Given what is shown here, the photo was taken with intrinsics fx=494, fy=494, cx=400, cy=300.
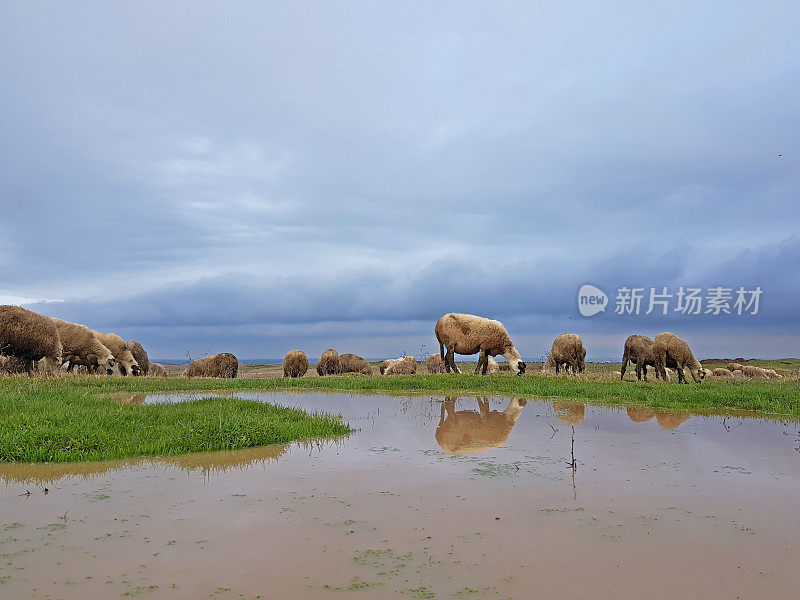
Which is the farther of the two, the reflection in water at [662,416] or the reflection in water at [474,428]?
the reflection in water at [662,416]

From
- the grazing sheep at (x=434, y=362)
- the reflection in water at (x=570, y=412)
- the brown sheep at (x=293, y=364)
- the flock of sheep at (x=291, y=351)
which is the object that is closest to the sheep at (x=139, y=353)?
the flock of sheep at (x=291, y=351)

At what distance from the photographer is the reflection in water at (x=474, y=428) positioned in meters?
8.20

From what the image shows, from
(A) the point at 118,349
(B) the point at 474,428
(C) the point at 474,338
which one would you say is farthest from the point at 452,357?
(A) the point at 118,349

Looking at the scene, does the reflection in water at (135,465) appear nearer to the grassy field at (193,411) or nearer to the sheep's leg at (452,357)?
the grassy field at (193,411)

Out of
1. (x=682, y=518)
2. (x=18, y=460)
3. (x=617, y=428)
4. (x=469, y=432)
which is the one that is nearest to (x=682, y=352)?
(x=617, y=428)

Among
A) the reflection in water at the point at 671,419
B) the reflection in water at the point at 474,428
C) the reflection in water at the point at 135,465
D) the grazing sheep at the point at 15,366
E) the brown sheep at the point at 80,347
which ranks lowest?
the reflection in water at the point at 135,465

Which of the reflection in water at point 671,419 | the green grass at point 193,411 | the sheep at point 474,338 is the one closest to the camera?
the green grass at point 193,411

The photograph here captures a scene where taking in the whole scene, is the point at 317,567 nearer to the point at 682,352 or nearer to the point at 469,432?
the point at 469,432

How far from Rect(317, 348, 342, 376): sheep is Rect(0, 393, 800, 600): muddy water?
3393 centimetres

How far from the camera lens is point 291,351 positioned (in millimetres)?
39531

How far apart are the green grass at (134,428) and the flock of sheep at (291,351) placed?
1044 cm

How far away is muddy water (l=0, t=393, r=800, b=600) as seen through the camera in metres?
3.43

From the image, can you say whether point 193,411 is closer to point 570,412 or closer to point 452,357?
point 570,412

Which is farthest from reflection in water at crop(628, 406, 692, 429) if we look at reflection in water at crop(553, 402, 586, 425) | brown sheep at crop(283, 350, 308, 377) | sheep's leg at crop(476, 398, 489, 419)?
brown sheep at crop(283, 350, 308, 377)
